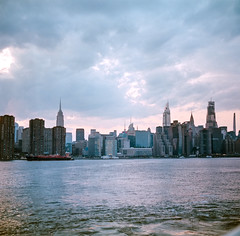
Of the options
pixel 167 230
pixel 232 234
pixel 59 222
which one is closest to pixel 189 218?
pixel 167 230

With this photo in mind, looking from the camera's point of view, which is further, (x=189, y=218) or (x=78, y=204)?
(x=78, y=204)

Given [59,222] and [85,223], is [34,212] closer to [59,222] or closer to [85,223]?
[59,222]

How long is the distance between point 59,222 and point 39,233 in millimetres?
3531

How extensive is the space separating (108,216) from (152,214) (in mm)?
4258

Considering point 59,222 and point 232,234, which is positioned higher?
point 232,234

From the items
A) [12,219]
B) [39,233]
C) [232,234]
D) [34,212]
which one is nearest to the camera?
[232,234]

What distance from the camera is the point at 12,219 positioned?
83.3ft

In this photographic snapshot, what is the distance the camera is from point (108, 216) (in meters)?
26.3

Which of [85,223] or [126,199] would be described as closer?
[85,223]

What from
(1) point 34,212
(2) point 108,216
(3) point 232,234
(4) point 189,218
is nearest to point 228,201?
(4) point 189,218

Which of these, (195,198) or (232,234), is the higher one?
(232,234)

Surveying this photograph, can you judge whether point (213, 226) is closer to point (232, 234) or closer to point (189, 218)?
point (189, 218)

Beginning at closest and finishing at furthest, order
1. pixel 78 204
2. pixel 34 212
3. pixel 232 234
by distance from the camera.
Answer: pixel 232 234 < pixel 34 212 < pixel 78 204

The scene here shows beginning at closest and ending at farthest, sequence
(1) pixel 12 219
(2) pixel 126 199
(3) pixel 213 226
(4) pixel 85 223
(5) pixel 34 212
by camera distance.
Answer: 1. (3) pixel 213 226
2. (4) pixel 85 223
3. (1) pixel 12 219
4. (5) pixel 34 212
5. (2) pixel 126 199
